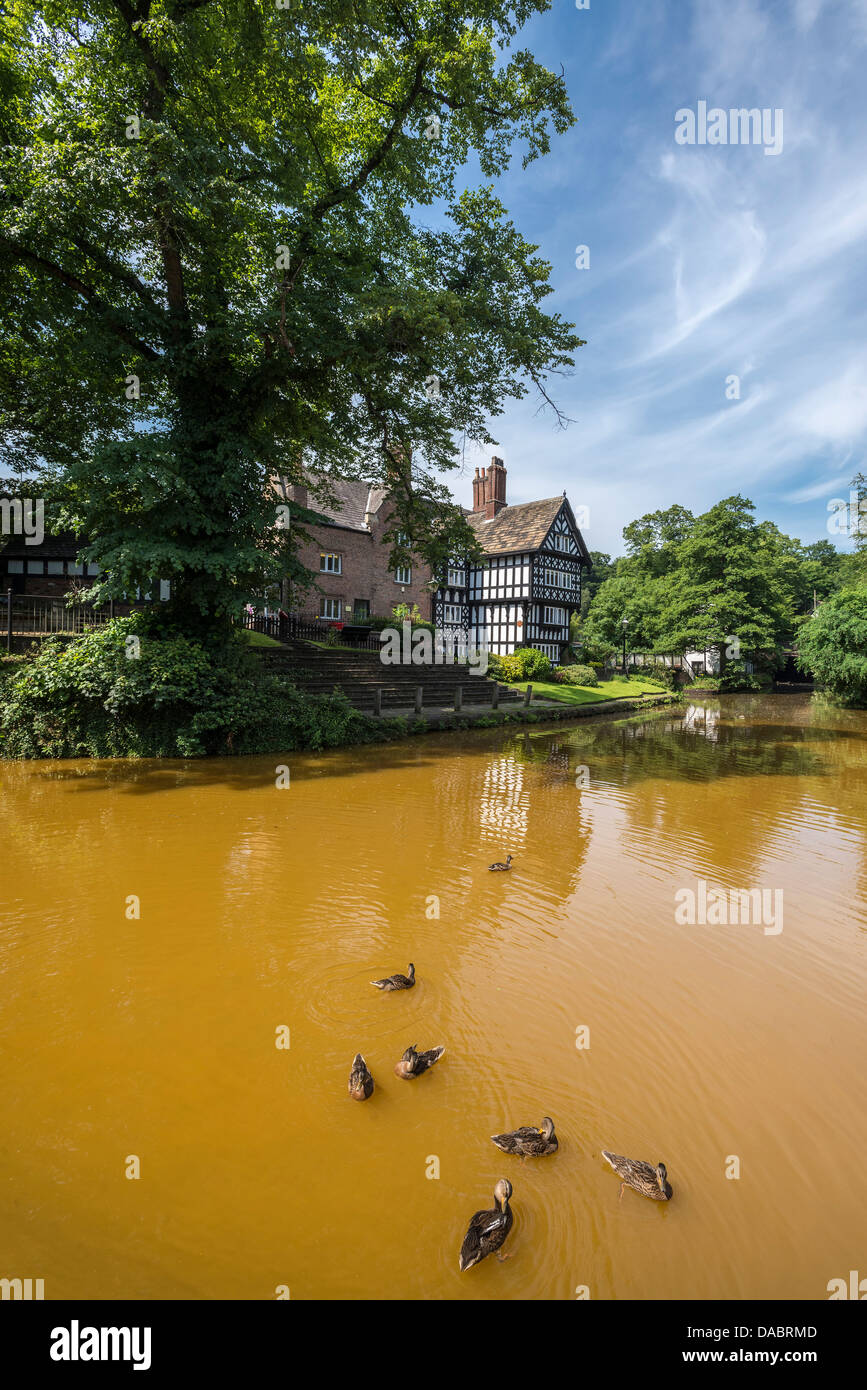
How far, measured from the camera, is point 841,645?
94.3ft

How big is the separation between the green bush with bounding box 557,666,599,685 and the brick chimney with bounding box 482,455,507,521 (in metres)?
14.8

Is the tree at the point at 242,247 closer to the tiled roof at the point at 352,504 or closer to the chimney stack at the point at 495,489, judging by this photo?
the tiled roof at the point at 352,504

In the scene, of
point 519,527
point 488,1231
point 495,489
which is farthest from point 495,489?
point 488,1231

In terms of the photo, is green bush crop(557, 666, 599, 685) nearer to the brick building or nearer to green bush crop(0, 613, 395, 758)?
the brick building

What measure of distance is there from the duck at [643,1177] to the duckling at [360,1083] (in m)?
1.29

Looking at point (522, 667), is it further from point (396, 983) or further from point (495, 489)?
point (396, 983)

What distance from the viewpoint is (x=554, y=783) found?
1180cm

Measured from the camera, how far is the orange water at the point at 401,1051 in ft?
7.79

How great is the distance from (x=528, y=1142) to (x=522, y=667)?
89.5 ft

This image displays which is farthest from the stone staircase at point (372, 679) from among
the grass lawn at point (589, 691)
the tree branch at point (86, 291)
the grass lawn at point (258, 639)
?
the tree branch at point (86, 291)
